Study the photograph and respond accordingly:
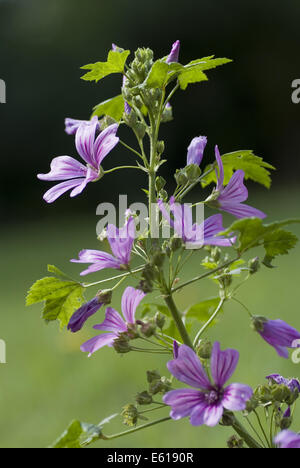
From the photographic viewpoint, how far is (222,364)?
1.72 feet

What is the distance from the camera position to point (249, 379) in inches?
71.2

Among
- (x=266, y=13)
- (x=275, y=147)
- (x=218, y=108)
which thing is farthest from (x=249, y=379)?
(x=266, y=13)

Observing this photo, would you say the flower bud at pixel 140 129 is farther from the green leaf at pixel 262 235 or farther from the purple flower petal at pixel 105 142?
the green leaf at pixel 262 235

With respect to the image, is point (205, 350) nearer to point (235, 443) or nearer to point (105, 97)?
point (235, 443)

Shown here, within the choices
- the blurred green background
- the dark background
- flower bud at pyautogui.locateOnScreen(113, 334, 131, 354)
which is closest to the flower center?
flower bud at pyautogui.locateOnScreen(113, 334, 131, 354)

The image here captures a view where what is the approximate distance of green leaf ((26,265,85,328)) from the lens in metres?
0.59

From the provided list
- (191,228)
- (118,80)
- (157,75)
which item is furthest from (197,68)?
(118,80)

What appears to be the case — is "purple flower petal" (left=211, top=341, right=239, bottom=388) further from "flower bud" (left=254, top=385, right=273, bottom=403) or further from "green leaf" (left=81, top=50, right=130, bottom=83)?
"green leaf" (left=81, top=50, right=130, bottom=83)

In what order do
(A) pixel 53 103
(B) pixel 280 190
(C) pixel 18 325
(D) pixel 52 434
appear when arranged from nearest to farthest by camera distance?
(D) pixel 52 434, (C) pixel 18 325, (A) pixel 53 103, (B) pixel 280 190

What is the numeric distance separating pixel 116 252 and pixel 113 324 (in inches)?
3.8

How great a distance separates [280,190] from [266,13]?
7.18 ft

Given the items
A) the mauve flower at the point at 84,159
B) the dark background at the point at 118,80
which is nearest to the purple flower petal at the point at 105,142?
the mauve flower at the point at 84,159

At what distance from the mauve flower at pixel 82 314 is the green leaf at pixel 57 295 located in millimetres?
29
